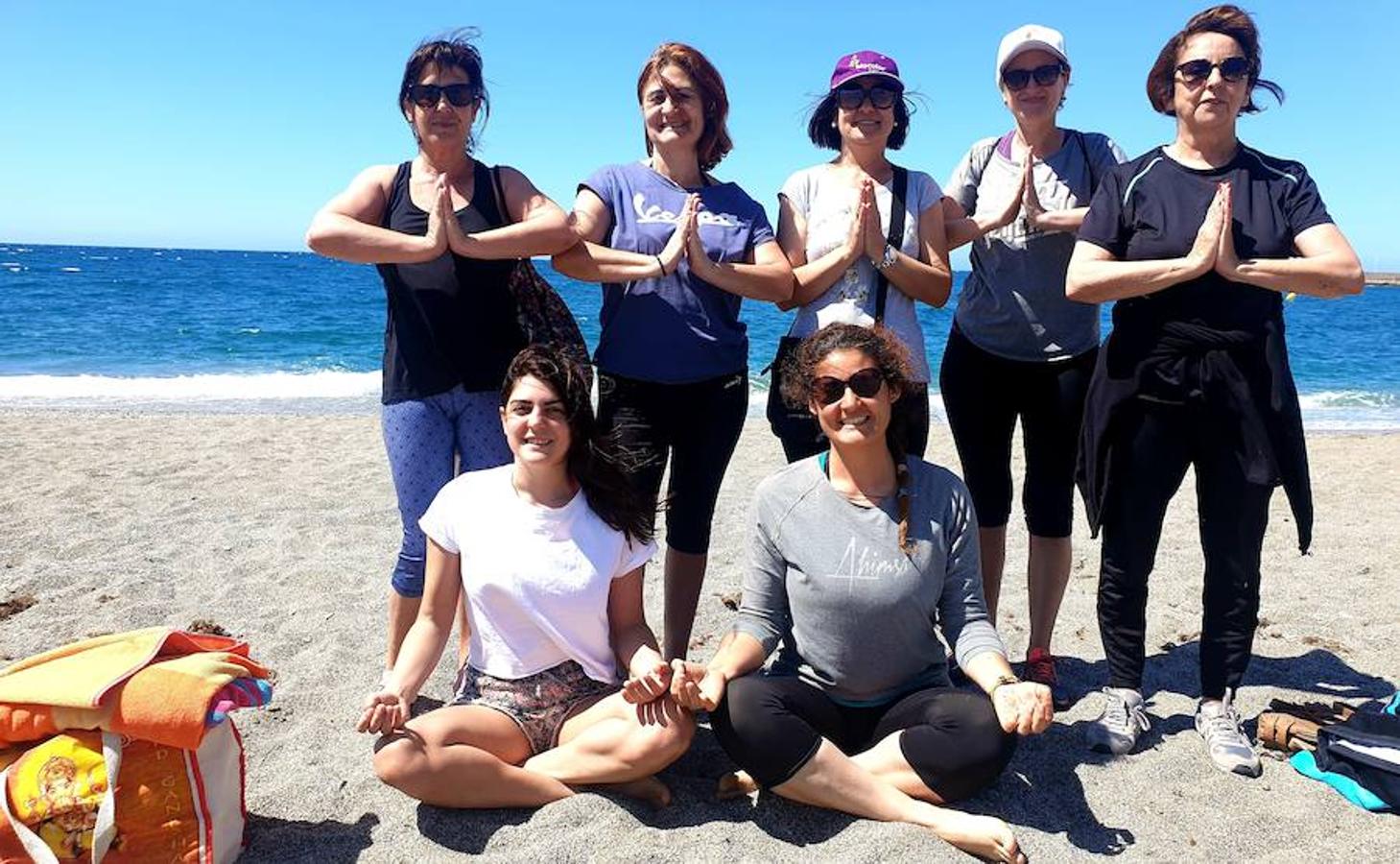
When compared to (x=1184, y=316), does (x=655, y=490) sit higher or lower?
lower

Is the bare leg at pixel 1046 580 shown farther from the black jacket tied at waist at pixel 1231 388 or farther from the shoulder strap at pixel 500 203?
the shoulder strap at pixel 500 203

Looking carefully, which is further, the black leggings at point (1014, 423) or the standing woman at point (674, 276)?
the black leggings at point (1014, 423)

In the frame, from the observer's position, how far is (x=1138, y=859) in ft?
9.47

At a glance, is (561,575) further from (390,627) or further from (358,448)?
(358,448)

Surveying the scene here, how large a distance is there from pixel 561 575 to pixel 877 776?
4.04 feet

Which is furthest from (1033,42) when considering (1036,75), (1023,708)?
(1023,708)

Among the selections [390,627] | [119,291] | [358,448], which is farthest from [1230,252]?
[119,291]

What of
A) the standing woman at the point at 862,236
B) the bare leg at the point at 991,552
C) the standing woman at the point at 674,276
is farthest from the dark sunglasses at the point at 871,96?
the bare leg at the point at 991,552

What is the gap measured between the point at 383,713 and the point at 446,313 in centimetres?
142

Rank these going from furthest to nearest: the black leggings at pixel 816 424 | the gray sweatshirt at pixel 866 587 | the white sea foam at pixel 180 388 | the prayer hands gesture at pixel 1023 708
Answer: the white sea foam at pixel 180 388 → the black leggings at pixel 816 424 → the gray sweatshirt at pixel 866 587 → the prayer hands gesture at pixel 1023 708

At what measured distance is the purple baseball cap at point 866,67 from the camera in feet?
11.6

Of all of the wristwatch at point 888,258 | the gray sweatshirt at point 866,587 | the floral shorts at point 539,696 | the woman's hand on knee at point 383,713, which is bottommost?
the floral shorts at point 539,696

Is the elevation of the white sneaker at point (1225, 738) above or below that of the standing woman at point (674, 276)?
below

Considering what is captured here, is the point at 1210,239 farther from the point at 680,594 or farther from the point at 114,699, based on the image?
the point at 114,699
